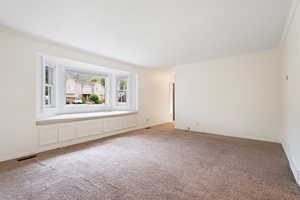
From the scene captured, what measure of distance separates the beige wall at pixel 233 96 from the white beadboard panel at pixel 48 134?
12.4ft

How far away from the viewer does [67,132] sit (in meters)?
3.40

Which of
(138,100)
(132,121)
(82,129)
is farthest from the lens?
(138,100)

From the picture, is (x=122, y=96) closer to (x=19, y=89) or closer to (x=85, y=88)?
(x=85, y=88)

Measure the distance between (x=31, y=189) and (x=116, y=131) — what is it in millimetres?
2906

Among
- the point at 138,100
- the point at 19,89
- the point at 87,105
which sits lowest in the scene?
the point at 87,105

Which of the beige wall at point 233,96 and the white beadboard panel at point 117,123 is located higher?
the beige wall at point 233,96

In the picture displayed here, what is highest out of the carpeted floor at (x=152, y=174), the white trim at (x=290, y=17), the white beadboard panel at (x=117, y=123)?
the white trim at (x=290, y=17)

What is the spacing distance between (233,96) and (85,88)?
454 centimetres

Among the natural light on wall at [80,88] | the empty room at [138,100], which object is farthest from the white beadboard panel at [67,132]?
the natural light on wall at [80,88]

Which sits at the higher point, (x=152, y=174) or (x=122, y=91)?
(x=122, y=91)

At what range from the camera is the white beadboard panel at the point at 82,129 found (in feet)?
11.8

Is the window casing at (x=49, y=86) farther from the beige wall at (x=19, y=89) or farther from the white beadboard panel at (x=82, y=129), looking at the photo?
the white beadboard panel at (x=82, y=129)

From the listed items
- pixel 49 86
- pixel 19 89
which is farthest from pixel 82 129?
pixel 19 89

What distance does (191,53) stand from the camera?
156 inches
